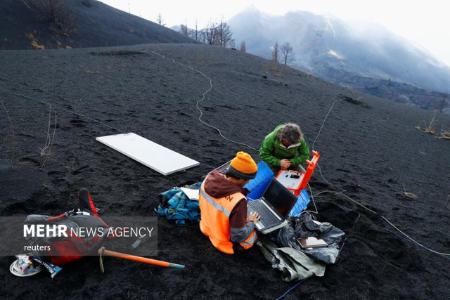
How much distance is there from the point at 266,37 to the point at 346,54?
36.4m

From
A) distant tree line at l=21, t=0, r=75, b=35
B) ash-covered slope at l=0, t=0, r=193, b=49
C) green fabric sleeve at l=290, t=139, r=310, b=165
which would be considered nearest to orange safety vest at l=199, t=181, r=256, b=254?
green fabric sleeve at l=290, t=139, r=310, b=165

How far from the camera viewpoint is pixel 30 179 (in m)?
3.51

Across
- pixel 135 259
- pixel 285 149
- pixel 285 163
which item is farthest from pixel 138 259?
pixel 285 149

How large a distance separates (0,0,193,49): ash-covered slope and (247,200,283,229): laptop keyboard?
20.6m

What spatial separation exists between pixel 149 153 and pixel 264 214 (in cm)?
229

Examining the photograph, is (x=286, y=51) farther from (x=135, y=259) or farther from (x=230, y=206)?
(x=135, y=259)

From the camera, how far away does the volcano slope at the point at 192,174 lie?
244 centimetres

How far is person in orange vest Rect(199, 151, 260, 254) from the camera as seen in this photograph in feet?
8.18

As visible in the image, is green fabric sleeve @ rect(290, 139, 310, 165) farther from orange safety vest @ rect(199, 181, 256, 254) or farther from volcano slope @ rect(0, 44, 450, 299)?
orange safety vest @ rect(199, 181, 256, 254)

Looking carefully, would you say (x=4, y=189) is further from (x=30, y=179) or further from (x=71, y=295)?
(x=71, y=295)

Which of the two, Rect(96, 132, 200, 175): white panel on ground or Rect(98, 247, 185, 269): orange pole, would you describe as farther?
Rect(96, 132, 200, 175): white panel on ground

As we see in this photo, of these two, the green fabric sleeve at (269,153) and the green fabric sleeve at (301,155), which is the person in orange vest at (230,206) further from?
the green fabric sleeve at (301,155)

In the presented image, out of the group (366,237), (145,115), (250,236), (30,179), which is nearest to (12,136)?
(30,179)

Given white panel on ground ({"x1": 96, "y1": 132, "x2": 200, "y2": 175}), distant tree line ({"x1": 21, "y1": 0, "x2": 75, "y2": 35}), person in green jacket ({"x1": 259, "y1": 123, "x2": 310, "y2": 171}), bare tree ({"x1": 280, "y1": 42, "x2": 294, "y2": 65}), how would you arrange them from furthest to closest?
bare tree ({"x1": 280, "y1": 42, "x2": 294, "y2": 65}), distant tree line ({"x1": 21, "y1": 0, "x2": 75, "y2": 35}), white panel on ground ({"x1": 96, "y1": 132, "x2": 200, "y2": 175}), person in green jacket ({"x1": 259, "y1": 123, "x2": 310, "y2": 171})
